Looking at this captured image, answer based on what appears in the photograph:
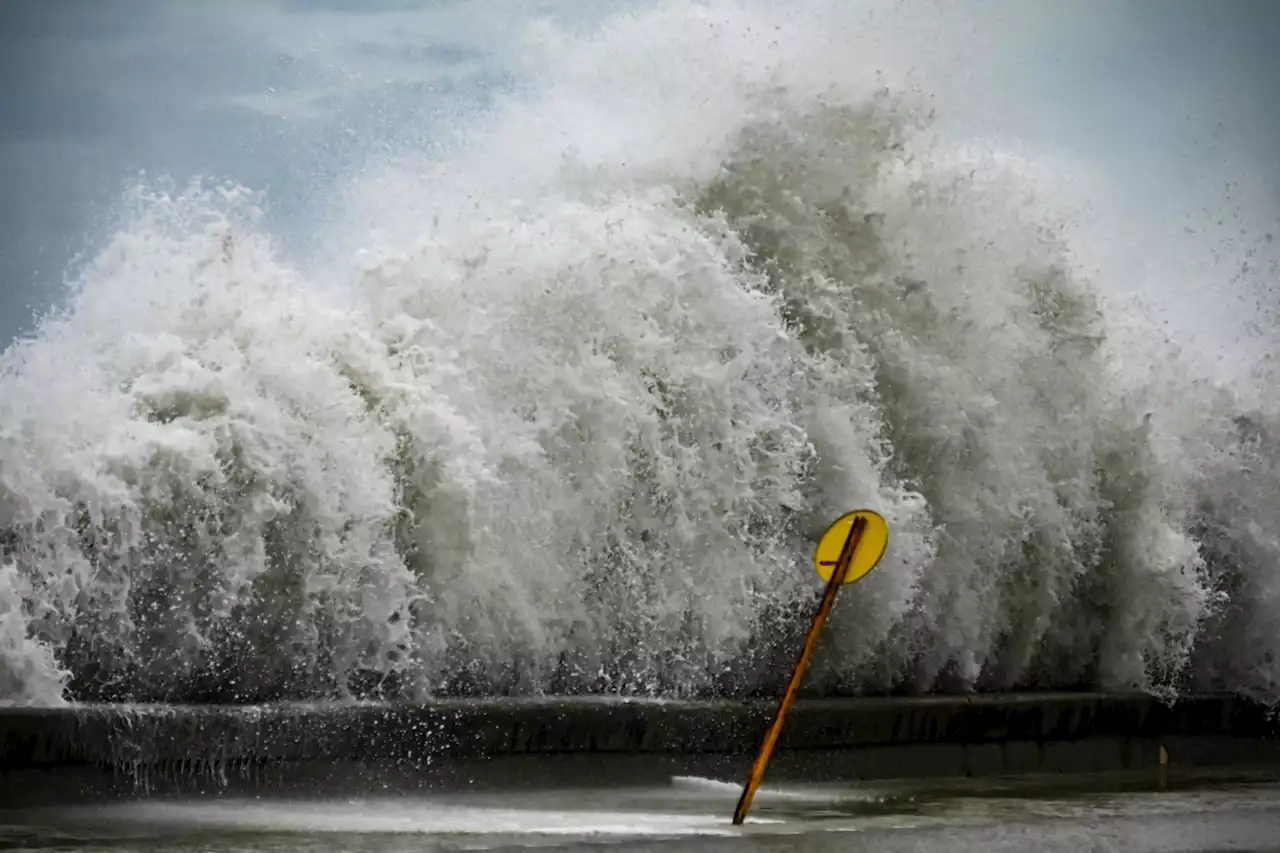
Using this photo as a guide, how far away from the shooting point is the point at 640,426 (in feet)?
25.5

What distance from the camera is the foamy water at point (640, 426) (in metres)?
6.46

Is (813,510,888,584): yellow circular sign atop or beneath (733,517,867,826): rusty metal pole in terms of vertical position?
atop

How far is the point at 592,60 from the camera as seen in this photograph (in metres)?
10.3

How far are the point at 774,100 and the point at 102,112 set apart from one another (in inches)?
132

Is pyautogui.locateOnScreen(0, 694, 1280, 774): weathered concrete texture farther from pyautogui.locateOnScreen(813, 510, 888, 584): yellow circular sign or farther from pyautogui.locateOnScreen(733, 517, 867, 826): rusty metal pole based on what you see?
pyautogui.locateOnScreen(813, 510, 888, 584): yellow circular sign

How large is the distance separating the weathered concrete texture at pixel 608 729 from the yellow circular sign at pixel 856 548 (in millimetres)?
1131

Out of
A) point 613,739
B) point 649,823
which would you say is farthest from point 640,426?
point 649,823

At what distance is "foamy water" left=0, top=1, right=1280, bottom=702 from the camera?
254 inches

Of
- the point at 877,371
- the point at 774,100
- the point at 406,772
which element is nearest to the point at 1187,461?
the point at 877,371

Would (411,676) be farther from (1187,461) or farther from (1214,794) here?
(1187,461)

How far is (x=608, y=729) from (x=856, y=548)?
1.26 metres

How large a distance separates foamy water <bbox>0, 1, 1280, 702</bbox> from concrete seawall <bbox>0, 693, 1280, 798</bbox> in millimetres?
642

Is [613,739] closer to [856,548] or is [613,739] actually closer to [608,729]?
[608,729]

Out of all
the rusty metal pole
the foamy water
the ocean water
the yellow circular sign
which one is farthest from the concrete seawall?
the yellow circular sign
